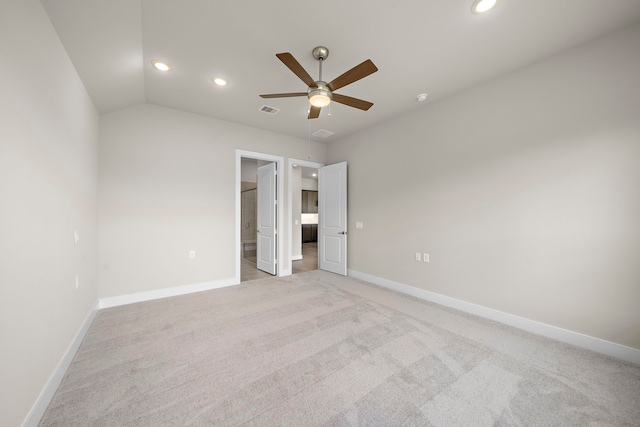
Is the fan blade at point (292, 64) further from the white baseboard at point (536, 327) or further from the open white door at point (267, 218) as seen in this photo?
the white baseboard at point (536, 327)

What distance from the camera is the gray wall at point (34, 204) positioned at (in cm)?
120

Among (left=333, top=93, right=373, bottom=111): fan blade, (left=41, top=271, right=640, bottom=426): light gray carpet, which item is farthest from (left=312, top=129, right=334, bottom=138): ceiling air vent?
(left=41, top=271, right=640, bottom=426): light gray carpet

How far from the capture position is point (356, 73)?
2.02m

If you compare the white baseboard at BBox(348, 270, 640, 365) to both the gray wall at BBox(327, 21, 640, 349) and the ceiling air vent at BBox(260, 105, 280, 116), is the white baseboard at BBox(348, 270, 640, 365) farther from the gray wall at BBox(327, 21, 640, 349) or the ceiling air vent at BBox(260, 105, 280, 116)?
the ceiling air vent at BBox(260, 105, 280, 116)

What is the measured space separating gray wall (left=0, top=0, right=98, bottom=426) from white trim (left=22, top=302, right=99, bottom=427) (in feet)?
0.14

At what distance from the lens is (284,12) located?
194 cm

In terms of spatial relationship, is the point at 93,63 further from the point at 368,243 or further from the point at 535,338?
the point at 535,338

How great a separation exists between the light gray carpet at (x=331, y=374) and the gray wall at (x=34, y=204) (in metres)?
0.41

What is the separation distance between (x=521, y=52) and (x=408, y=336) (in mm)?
3140

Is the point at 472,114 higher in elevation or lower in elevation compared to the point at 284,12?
lower

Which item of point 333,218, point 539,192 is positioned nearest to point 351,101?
point 539,192

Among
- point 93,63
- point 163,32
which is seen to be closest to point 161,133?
point 93,63

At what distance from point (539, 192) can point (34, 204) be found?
4.31m

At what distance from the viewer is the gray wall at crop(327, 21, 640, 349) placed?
214cm
